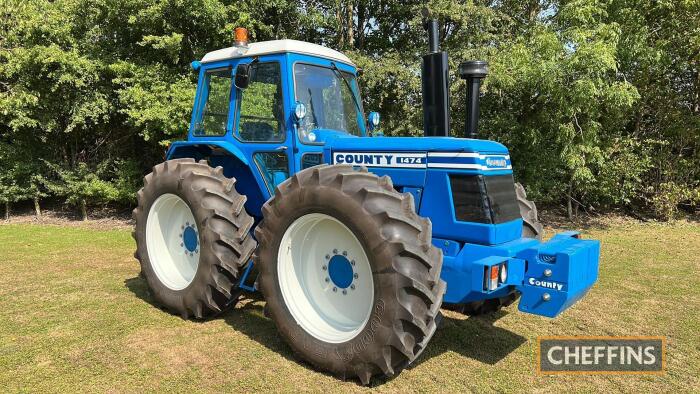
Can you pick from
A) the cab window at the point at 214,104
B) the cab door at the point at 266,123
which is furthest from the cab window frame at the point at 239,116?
the cab window at the point at 214,104

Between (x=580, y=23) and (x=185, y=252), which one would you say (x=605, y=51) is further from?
(x=185, y=252)

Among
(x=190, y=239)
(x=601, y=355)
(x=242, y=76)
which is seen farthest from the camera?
(x=190, y=239)

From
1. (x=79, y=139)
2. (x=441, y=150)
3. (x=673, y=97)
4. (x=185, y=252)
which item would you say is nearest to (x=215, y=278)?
(x=185, y=252)

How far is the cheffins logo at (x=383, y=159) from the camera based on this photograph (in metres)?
3.68

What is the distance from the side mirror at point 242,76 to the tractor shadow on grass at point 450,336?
6.75 ft

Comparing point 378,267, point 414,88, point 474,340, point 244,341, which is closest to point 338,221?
point 378,267

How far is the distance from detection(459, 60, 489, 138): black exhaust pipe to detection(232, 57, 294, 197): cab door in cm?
165

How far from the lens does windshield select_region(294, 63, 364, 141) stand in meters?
4.27

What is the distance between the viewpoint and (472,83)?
4.57 metres

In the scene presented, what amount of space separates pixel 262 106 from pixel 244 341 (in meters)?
2.06

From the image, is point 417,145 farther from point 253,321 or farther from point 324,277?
point 253,321

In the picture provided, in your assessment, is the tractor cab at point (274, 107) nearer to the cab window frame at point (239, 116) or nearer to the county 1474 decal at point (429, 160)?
the cab window frame at point (239, 116)

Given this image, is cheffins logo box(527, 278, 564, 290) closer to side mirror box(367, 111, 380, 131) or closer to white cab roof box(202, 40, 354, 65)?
side mirror box(367, 111, 380, 131)

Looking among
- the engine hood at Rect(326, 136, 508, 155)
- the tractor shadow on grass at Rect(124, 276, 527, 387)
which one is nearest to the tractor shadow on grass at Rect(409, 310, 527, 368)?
the tractor shadow on grass at Rect(124, 276, 527, 387)
